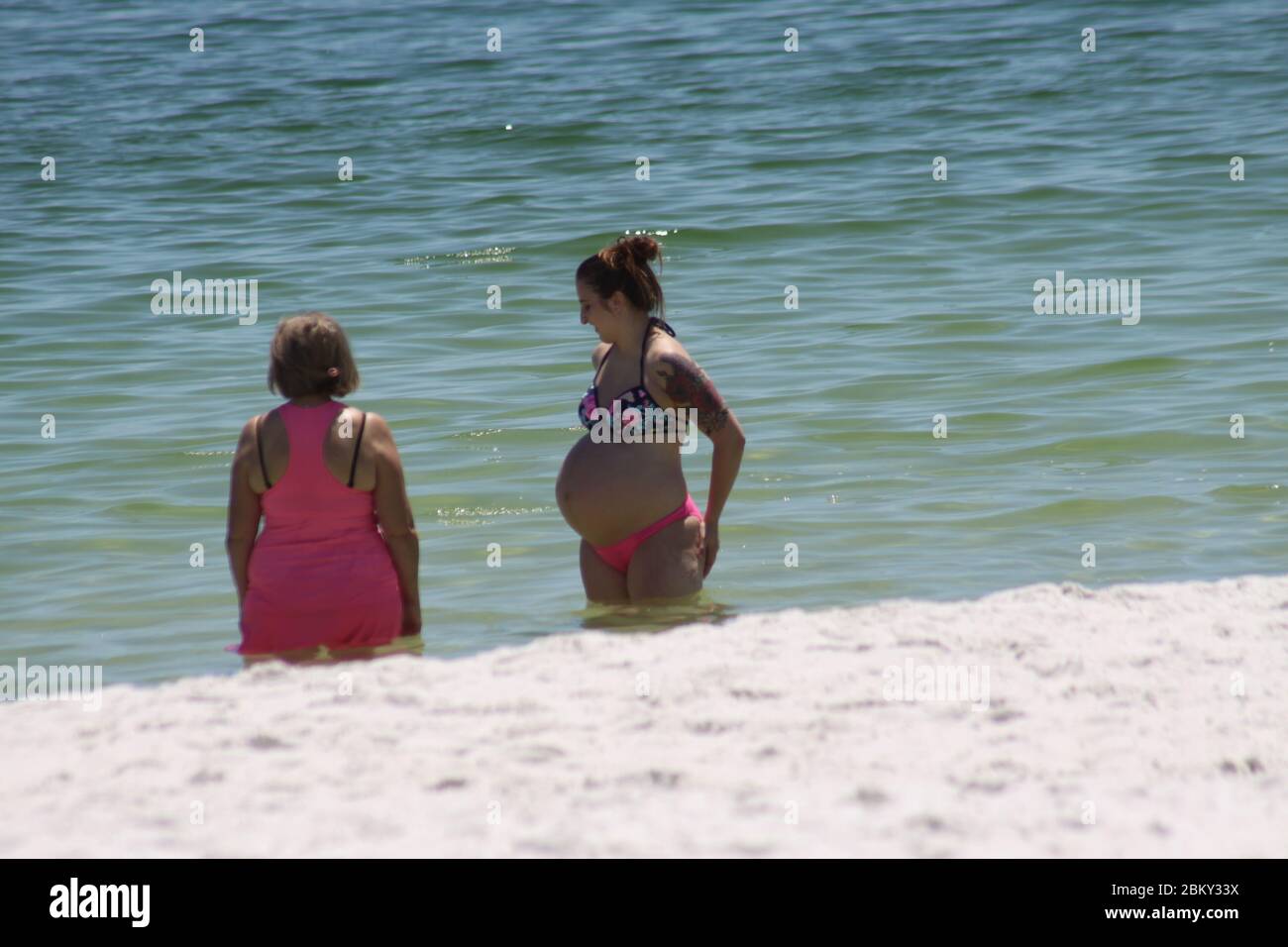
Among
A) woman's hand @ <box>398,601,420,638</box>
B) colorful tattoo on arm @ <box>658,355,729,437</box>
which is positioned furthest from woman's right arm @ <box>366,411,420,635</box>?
colorful tattoo on arm @ <box>658,355,729,437</box>

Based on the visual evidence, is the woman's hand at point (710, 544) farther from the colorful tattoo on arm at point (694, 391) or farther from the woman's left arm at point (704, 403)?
the colorful tattoo on arm at point (694, 391)

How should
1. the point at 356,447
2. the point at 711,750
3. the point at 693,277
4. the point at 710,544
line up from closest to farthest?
the point at 711,750
the point at 356,447
the point at 710,544
the point at 693,277

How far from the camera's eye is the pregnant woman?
5.28 m

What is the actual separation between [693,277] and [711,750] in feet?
30.4

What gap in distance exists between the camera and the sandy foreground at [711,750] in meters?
3.36

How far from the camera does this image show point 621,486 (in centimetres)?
540

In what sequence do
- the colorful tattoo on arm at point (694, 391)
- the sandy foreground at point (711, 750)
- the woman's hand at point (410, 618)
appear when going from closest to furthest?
the sandy foreground at point (711, 750) → the woman's hand at point (410, 618) → the colorful tattoo on arm at point (694, 391)

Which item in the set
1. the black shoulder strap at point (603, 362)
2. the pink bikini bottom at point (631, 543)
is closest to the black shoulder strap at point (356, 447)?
the black shoulder strap at point (603, 362)

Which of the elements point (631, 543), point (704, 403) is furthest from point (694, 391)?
point (631, 543)

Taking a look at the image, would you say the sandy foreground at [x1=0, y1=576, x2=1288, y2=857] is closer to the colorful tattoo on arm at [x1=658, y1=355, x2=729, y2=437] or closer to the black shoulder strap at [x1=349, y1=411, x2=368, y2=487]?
the black shoulder strap at [x1=349, y1=411, x2=368, y2=487]

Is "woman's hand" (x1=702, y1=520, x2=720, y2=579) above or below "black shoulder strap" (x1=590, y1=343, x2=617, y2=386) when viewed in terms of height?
below

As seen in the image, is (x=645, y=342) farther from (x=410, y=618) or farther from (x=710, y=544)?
(x=410, y=618)

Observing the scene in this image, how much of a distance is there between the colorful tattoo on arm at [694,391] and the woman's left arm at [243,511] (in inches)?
53.7
